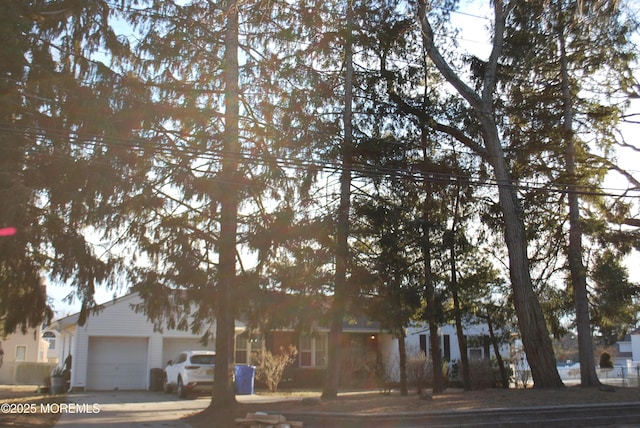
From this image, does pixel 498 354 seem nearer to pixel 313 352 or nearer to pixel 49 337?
pixel 313 352

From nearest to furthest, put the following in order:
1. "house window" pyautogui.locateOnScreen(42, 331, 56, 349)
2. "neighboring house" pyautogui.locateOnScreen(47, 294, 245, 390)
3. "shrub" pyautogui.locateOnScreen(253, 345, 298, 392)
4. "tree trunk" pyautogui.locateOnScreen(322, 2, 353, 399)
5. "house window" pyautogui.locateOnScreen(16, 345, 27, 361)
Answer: "tree trunk" pyautogui.locateOnScreen(322, 2, 353, 399) → "shrub" pyautogui.locateOnScreen(253, 345, 298, 392) → "neighboring house" pyautogui.locateOnScreen(47, 294, 245, 390) → "house window" pyautogui.locateOnScreen(16, 345, 27, 361) → "house window" pyautogui.locateOnScreen(42, 331, 56, 349)

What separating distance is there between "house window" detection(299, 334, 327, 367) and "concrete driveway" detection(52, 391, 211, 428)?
27.8ft

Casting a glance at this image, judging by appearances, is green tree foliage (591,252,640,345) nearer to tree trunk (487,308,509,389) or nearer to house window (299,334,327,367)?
tree trunk (487,308,509,389)

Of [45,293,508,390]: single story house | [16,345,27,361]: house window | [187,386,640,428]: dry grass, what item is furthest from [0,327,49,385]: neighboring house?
[187,386,640,428]: dry grass

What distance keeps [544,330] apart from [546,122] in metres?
7.02

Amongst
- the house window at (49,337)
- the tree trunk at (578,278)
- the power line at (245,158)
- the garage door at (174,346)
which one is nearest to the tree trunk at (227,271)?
the power line at (245,158)

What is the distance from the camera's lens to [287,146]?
54.8 ft

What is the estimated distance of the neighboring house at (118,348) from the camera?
86.9ft

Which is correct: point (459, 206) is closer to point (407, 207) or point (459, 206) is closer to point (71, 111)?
point (407, 207)

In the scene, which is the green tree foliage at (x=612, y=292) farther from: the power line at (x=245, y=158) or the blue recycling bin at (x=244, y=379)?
the blue recycling bin at (x=244, y=379)

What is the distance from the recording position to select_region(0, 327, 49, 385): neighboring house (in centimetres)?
3469

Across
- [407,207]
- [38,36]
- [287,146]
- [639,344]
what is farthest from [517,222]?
[639,344]

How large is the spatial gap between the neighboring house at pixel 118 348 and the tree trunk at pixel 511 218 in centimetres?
1345

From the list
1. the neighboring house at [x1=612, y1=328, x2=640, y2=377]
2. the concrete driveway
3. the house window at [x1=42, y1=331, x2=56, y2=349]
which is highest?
the house window at [x1=42, y1=331, x2=56, y2=349]
